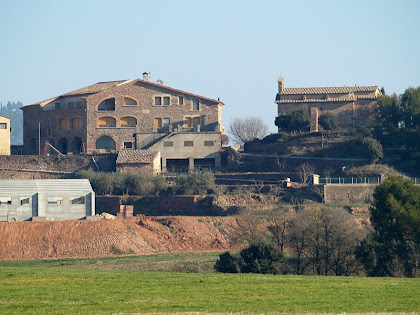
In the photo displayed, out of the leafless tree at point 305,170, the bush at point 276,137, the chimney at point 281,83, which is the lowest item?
the leafless tree at point 305,170

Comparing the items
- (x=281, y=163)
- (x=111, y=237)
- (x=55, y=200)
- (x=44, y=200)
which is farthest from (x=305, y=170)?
(x=44, y=200)

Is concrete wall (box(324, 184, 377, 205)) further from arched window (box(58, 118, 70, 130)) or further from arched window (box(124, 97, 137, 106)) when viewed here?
arched window (box(58, 118, 70, 130))

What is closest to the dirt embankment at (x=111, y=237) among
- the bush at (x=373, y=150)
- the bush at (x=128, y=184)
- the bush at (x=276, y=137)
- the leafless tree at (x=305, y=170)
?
the bush at (x=128, y=184)

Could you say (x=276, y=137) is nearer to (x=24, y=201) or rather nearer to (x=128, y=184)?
(x=128, y=184)

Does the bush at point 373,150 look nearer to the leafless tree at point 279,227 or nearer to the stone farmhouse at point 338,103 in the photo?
the stone farmhouse at point 338,103

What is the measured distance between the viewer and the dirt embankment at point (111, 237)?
61.8 m

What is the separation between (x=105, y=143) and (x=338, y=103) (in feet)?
67.7

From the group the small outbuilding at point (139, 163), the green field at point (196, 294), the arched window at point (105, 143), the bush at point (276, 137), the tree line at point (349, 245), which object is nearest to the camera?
the green field at point (196, 294)

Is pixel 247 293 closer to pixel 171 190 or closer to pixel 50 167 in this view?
pixel 171 190

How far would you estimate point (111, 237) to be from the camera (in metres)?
64.1

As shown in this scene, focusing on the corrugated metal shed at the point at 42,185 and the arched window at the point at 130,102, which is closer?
the corrugated metal shed at the point at 42,185

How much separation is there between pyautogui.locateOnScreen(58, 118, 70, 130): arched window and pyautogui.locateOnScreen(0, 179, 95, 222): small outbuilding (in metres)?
17.1

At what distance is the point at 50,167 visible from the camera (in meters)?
81.2

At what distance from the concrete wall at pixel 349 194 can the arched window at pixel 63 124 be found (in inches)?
1044
